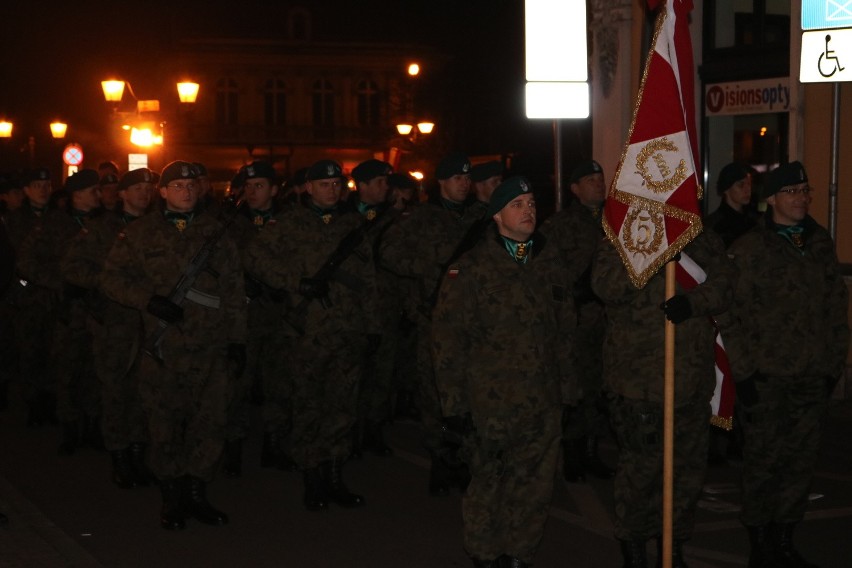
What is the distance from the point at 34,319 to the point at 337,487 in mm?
5395

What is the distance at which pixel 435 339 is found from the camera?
645 centimetres

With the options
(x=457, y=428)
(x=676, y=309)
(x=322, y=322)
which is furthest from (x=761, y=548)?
(x=322, y=322)

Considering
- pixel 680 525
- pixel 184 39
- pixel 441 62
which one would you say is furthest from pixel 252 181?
pixel 184 39

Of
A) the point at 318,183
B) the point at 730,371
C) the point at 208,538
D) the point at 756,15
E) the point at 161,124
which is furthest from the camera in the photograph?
the point at 161,124

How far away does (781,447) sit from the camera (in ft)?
23.1

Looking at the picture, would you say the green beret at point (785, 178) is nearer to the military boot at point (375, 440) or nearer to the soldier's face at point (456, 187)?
the soldier's face at point (456, 187)

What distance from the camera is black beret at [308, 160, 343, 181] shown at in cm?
888

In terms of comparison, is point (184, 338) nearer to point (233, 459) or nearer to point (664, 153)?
point (233, 459)

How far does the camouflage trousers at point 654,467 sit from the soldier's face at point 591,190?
3.37m

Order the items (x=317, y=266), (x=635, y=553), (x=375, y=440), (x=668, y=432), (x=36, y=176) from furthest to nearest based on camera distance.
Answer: (x=36, y=176) → (x=375, y=440) → (x=317, y=266) → (x=635, y=553) → (x=668, y=432)

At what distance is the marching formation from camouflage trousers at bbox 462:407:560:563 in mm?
11

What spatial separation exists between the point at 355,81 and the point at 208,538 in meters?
64.7

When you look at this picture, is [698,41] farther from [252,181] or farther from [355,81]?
[355,81]

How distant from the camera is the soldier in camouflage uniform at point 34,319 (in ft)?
40.7
